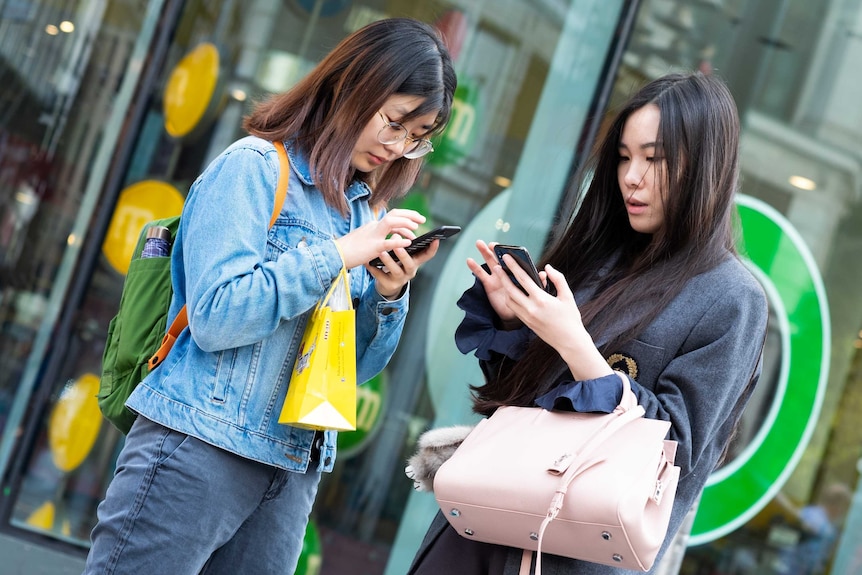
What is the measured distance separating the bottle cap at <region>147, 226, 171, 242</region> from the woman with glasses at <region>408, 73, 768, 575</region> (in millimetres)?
671

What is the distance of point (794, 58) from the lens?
4344 mm

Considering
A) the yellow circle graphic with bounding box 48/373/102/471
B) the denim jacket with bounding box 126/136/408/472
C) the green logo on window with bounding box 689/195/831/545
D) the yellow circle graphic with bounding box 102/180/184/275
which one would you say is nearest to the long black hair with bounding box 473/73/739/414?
the denim jacket with bounding box 126/136/408/472

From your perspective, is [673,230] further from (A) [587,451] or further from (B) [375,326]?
(B) [375,326]

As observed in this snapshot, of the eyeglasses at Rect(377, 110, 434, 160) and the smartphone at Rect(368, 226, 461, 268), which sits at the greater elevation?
A: the eyeglasses at Rect(377, 110, 434, 160)

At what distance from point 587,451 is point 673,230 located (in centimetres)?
57

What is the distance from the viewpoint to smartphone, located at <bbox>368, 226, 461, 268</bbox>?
6.59ft

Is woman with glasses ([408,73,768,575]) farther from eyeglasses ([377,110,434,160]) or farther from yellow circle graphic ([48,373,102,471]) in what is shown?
yellow circle graphic ([48,373,102,471])

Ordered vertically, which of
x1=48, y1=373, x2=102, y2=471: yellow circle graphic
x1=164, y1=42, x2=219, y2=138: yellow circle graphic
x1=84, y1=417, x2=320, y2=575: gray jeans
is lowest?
x1=48, y1=373, x2=102, y2=471: yellow circle graphic

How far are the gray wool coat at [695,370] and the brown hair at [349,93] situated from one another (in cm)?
71

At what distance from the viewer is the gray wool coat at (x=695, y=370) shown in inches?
71.7

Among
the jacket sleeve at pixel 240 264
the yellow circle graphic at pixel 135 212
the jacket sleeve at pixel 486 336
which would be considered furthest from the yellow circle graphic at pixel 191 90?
the jacket sleeve at pixel 486 336

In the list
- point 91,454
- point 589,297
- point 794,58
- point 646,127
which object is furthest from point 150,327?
point 794,58

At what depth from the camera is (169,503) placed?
1.93m

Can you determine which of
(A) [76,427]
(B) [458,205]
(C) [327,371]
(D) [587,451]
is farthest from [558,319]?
(A) [76,427]
